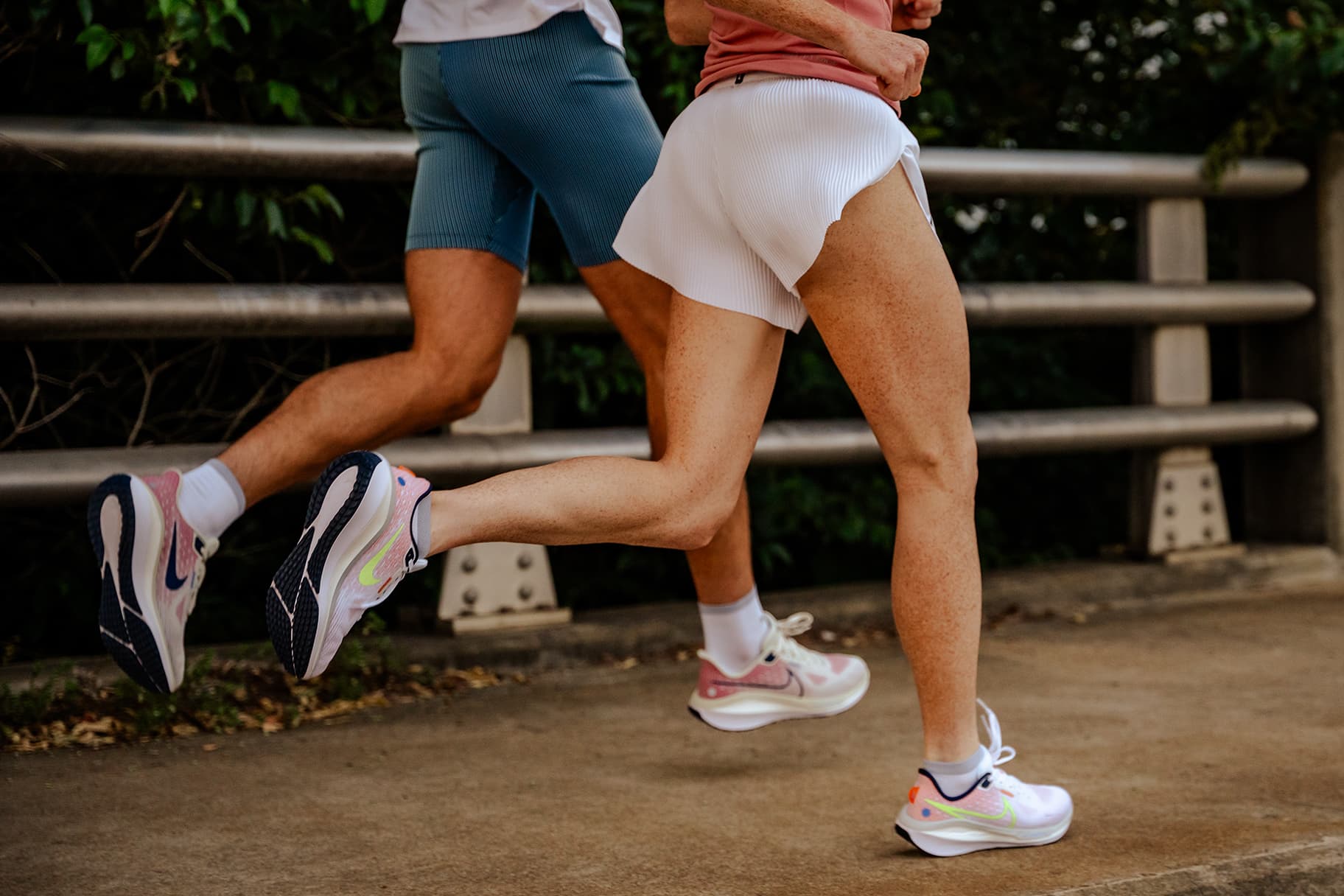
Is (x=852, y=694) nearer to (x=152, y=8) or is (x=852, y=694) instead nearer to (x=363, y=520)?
(x=363, y=520)

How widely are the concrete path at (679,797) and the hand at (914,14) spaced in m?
1.22

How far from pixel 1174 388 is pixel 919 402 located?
2560mm

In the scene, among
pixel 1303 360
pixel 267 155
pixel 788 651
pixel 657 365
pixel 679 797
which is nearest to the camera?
pixel 679 797

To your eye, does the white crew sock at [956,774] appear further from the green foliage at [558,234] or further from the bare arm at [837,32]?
the green foliage at [558,234]

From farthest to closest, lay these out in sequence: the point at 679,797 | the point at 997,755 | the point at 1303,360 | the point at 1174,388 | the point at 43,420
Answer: the point at 1303,360 < the point at 1174,388 < the point at 43,420 < the point at 679,797 < the point at 997,755

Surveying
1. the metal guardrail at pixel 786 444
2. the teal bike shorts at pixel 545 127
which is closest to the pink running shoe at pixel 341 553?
the teal bike shorts at pixel 545 127

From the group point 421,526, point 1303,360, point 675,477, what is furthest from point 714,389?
point 1303,360

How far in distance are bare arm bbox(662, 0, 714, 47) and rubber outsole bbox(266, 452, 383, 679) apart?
0.86m

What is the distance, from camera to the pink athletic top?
6.95ft

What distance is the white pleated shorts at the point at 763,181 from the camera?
206 centimetres

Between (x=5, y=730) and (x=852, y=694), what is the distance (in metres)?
1.60

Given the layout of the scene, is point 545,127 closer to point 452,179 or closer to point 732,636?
point 452,179

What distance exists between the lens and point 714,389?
7.06 feet

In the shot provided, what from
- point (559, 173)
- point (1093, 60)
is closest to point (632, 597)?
point (559, 173)
